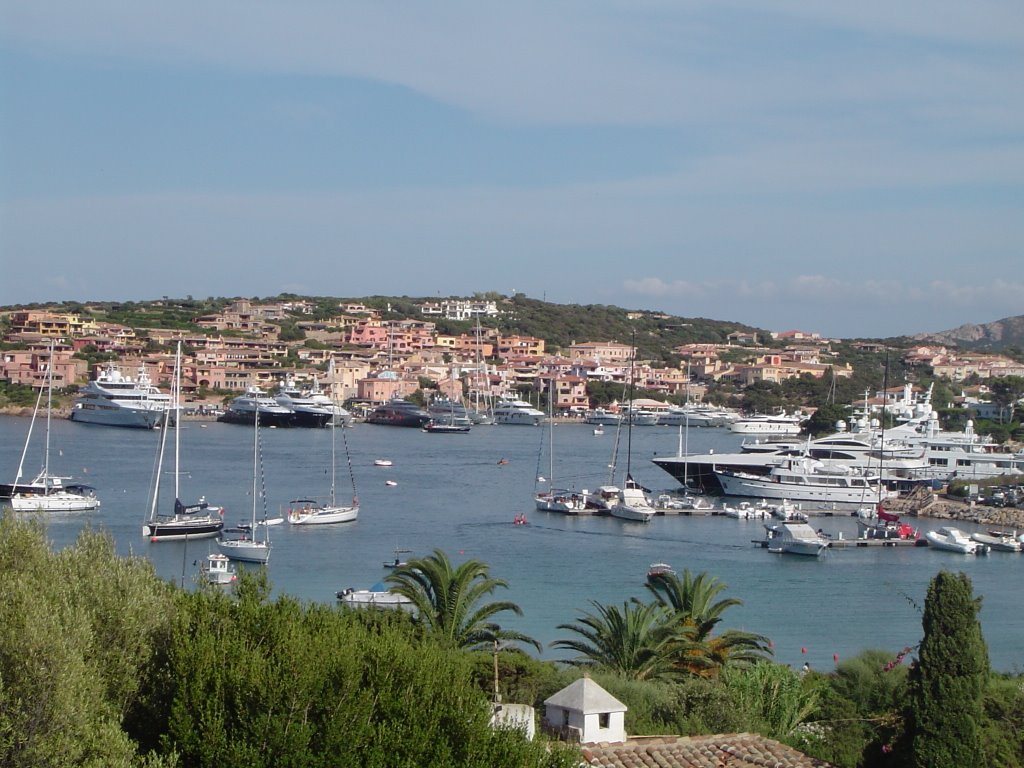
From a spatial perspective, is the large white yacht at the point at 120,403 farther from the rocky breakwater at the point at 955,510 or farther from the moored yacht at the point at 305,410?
the rocky breakwater at the point at 955,510

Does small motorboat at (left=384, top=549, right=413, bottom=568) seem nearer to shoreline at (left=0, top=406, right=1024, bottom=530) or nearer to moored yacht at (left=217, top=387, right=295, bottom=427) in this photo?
shoreline at (left=0, top=406, right=1024, bottom=530)

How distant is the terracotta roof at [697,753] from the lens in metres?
6.20

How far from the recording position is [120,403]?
5297 cm

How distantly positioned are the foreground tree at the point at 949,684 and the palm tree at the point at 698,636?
318cm

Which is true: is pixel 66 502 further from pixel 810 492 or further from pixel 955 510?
pixel 955 510

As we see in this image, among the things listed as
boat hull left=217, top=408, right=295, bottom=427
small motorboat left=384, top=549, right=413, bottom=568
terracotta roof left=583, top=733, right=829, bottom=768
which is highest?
terracotta roof left=583, top=733, right=829, bottom=768

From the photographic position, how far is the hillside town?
2544 inches

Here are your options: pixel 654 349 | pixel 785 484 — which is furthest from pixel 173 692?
pixel 654 349

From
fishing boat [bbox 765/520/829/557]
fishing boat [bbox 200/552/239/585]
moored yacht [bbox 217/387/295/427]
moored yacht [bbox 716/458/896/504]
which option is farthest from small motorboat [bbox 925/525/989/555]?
moored yacht [bbox 217/387/295/427]

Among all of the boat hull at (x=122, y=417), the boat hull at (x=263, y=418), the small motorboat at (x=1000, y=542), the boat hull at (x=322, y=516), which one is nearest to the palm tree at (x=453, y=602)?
the boat hull at (x=322, y=516)

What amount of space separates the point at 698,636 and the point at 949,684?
402 cm

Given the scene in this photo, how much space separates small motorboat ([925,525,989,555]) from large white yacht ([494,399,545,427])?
38894 millimetres

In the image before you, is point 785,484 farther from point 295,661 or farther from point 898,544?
point 295,661

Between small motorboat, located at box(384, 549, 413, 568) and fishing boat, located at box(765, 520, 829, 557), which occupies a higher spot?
fishing boat, located at box(765, 520, 829, 557)
